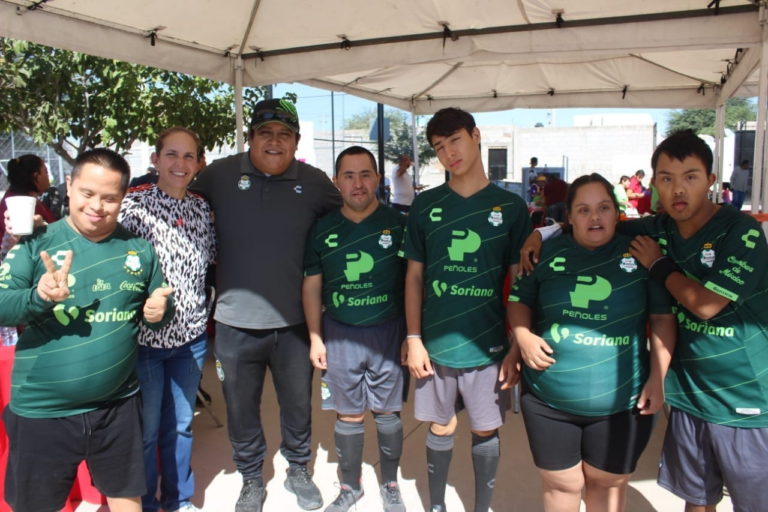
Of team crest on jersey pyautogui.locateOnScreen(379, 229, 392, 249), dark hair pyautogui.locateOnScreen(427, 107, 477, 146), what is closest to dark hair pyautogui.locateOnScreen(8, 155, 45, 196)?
team crest on jersey pyautogui.locateOnScreen(379, 229, 392, 249)

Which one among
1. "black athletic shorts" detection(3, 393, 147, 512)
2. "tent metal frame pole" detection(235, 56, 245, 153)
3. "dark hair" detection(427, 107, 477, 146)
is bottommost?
"black athletic shorts" detection(3, 393, 147, 512)

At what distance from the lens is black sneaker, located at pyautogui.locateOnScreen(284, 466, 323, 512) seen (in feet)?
9.36

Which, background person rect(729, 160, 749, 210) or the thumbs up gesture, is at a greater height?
background person rect(729, 160, 749, 210)

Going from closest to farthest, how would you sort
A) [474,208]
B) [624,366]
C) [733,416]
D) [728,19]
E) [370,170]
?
[733,416]
[624,366]
[474,208]
[370,170]
[728,19]

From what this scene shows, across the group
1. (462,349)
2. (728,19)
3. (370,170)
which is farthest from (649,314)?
(728,19)

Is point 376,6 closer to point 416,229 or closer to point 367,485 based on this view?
point 416,229

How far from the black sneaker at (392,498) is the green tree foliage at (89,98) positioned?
456cm

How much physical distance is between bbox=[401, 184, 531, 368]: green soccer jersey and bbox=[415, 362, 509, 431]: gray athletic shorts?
60 mm

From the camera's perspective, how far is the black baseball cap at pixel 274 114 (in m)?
2.69

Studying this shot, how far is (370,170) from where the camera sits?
103 inches

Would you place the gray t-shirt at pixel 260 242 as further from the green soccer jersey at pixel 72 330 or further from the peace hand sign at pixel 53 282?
the peace hand sign at pixel 53 282

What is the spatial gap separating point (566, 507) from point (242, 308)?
5.40ft

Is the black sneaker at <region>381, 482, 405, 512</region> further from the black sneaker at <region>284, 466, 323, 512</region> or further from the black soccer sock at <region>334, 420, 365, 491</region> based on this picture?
the black sneaker at <region>284, 466, 323, 512</region>

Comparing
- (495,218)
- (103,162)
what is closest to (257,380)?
(103,162)
